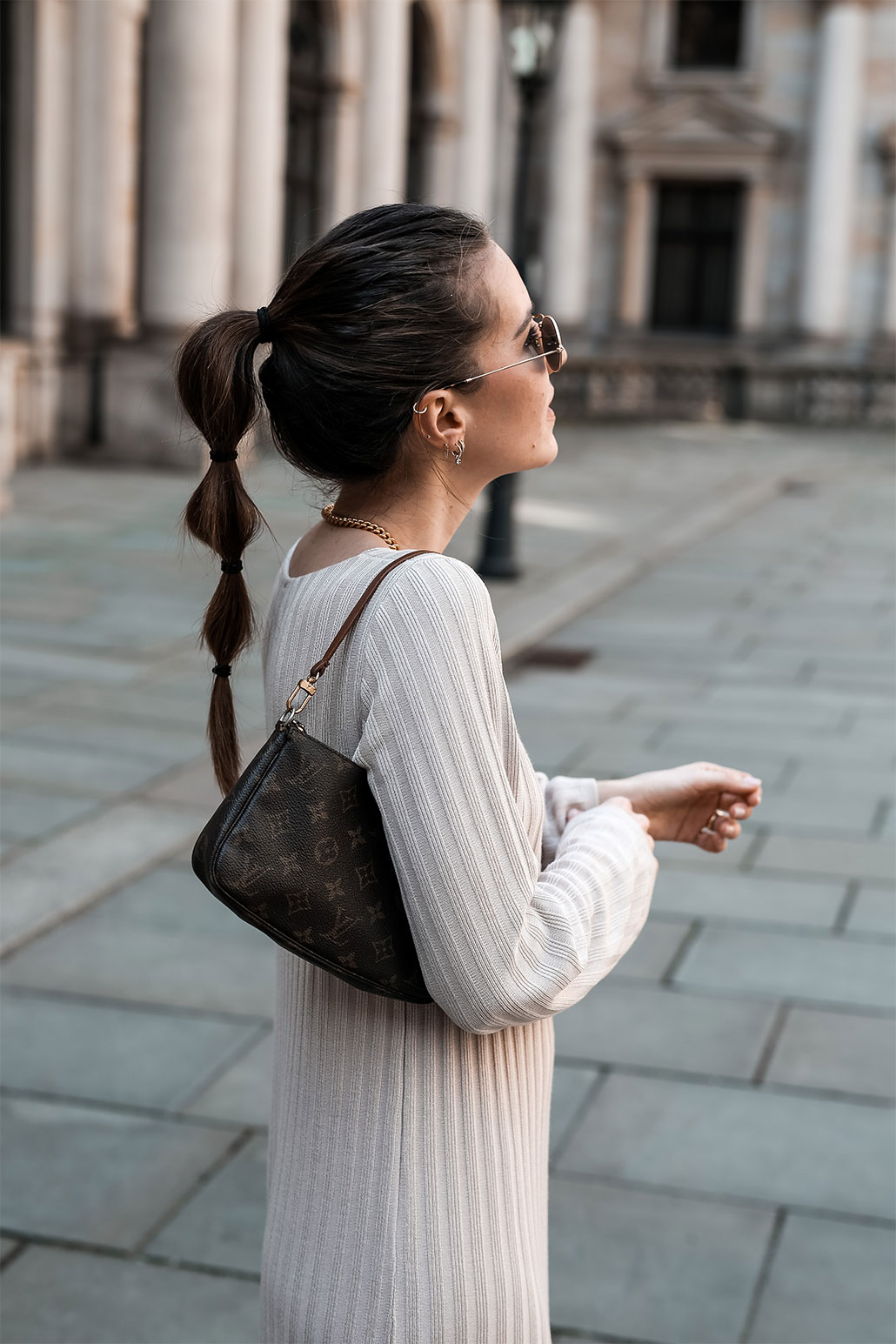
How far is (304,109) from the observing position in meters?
20.5

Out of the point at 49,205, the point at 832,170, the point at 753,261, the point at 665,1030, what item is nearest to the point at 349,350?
the point at 665,1030

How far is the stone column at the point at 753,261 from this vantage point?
28.9 m

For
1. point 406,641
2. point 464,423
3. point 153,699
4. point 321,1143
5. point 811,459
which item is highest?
point 464,423

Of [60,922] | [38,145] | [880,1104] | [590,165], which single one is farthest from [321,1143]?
[590,165]

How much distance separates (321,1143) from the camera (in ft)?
5.34

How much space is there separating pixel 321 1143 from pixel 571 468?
16.4 m

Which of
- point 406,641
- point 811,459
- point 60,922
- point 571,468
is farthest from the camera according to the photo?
point 811,459

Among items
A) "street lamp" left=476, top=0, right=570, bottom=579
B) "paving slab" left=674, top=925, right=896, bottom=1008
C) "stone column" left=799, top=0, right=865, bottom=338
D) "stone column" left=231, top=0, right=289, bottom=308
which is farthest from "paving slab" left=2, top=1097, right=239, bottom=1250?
"stone column" left=799, top=0, right=865, bottom=338

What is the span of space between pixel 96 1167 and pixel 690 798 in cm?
185

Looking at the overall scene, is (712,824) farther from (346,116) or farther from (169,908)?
(346,116)

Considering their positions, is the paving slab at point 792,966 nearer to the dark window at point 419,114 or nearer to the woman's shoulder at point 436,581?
the woman's shoulder at point 436,581

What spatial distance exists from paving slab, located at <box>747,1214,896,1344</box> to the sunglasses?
1842mm

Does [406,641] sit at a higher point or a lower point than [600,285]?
higher

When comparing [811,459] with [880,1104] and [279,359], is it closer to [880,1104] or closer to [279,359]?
[880,1104]
